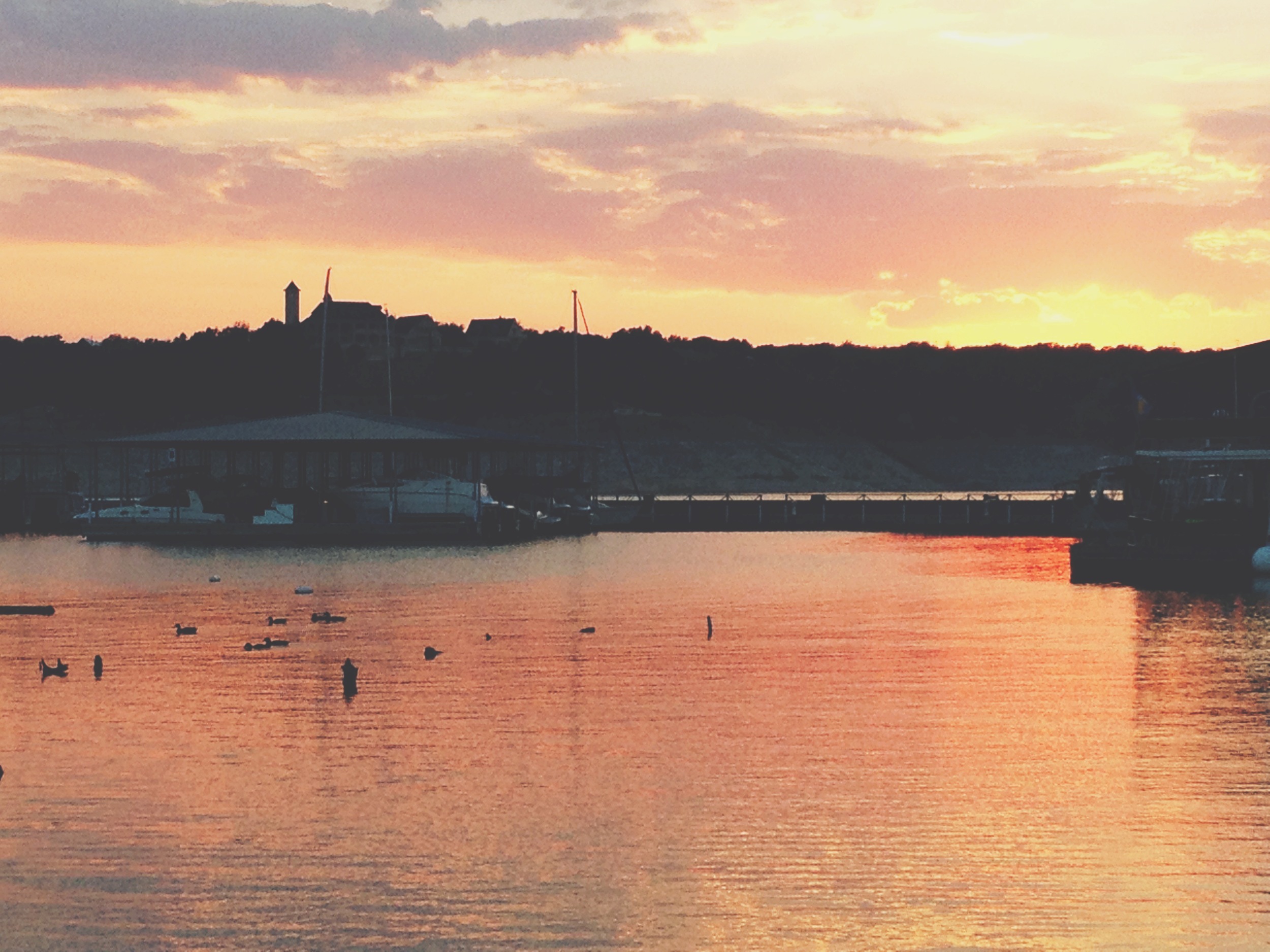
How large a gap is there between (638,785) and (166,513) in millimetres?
79864

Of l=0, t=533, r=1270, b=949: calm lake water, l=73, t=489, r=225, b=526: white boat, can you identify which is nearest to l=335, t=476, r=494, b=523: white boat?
l=73, t=489, r=225, b=526: white boat

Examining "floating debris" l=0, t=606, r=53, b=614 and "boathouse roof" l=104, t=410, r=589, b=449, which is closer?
"floating debris" l=0, t=606, r=53, b=614

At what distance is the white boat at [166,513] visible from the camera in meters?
97.6

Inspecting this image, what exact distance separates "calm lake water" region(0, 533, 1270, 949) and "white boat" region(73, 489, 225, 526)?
4845cm

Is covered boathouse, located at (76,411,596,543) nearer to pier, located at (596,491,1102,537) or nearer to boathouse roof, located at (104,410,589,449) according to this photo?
boathouse roof, located at (104,410,589,449)

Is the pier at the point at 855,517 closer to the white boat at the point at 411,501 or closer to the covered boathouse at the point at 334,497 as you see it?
the covered boathouse at the point at 334,497

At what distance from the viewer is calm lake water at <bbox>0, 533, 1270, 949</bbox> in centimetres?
1733

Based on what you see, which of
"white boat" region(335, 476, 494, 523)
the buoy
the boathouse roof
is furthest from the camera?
"white boat" region(335, 476, 494, 523)

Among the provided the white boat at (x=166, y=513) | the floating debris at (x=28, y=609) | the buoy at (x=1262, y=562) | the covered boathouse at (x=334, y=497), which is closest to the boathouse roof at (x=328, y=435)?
the covered boathouse at (x=334, y=497)

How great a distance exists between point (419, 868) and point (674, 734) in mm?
9580

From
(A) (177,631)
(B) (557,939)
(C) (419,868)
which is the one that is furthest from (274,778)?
(A) (177,631)

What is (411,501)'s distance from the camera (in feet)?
324

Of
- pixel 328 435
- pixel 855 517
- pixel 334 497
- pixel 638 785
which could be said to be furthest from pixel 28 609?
pixel 855 517

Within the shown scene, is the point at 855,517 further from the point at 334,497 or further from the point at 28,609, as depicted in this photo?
the point at 28,609
